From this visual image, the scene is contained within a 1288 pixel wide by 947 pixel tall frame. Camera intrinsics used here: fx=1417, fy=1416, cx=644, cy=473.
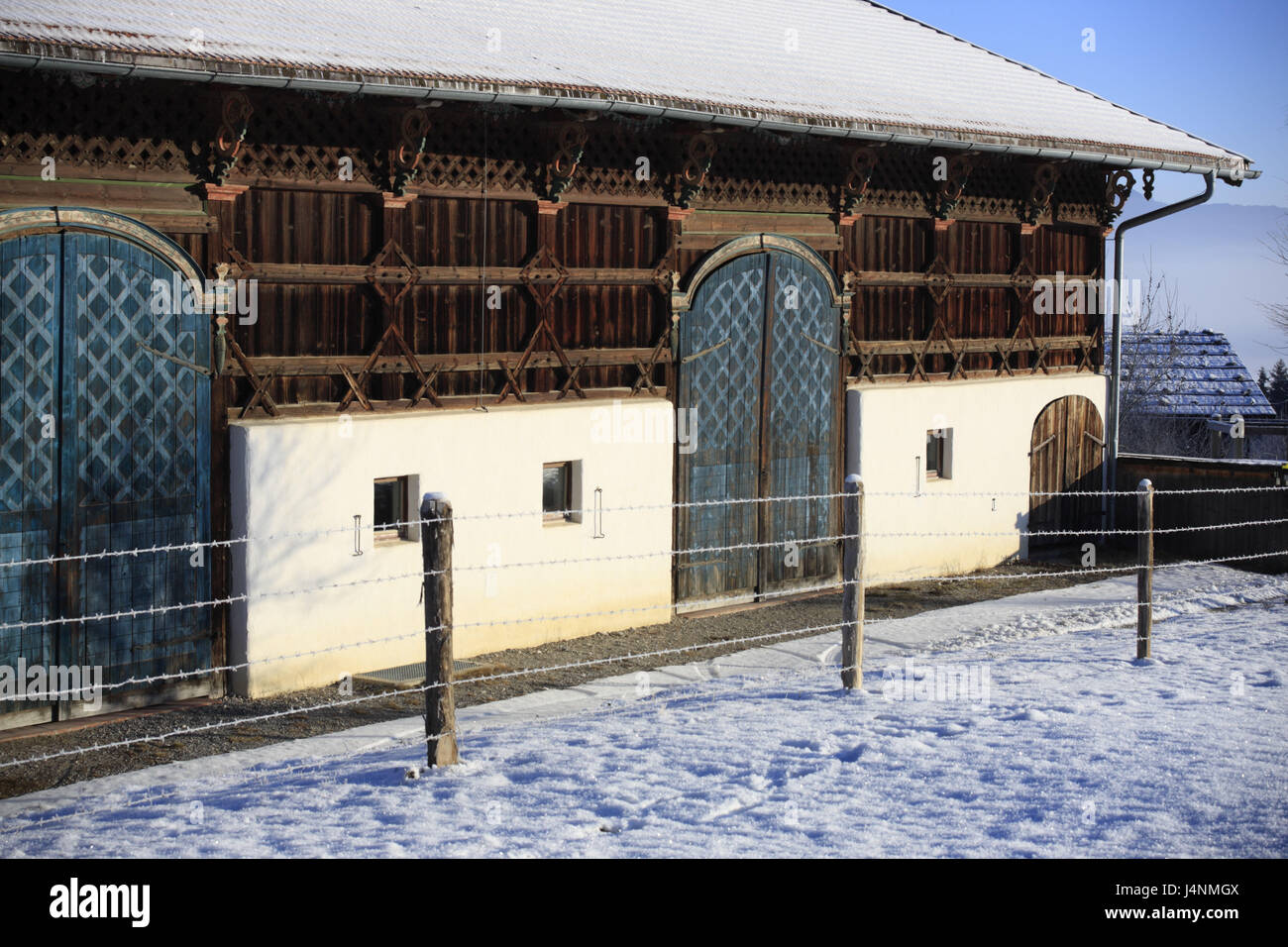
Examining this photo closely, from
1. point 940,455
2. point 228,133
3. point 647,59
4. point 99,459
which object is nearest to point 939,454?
point 940,455

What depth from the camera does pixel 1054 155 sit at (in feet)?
49.9

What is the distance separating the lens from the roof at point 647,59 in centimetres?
911

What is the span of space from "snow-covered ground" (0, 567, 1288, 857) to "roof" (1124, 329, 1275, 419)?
103ft

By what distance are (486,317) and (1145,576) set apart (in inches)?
218

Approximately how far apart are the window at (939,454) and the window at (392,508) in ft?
22.0

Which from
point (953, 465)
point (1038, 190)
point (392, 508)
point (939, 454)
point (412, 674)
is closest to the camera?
point (412, 674)

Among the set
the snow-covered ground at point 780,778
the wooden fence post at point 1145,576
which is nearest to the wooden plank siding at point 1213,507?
the wooden fence post at point 1145,576

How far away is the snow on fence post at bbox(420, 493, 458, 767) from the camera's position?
7.22 m

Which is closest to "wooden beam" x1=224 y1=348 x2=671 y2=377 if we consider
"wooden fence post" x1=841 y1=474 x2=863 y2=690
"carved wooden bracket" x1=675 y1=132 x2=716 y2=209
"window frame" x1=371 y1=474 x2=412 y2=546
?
"window frame" x1=371 y1=474 x2=412 y2=546

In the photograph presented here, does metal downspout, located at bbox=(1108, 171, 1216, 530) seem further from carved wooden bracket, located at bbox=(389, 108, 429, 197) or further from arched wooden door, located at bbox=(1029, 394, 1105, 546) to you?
carved wooden bracket, located at bbox=(389, 108, 429, 197)

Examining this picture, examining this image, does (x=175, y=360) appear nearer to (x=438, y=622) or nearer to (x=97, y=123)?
(x=97, y=123)

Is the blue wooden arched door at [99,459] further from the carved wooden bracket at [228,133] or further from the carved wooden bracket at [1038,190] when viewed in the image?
the carved wooden bracket at [1038,190]

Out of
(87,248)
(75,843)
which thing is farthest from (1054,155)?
(75,843)

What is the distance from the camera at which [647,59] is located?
12.9 metres
